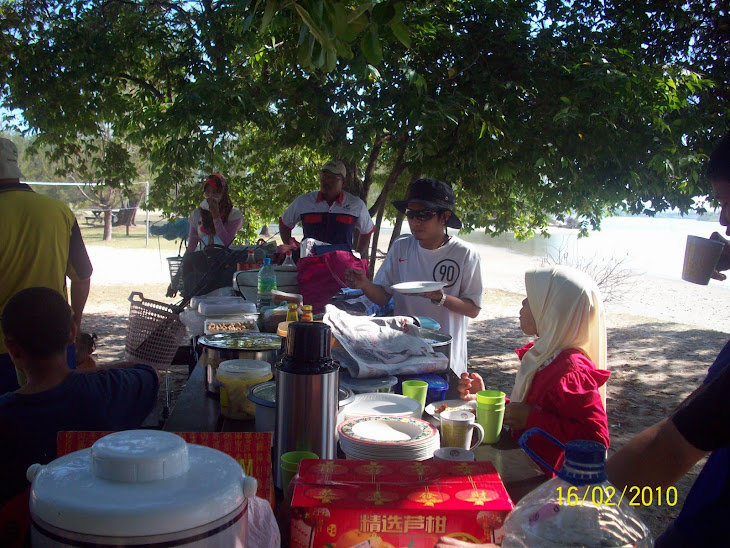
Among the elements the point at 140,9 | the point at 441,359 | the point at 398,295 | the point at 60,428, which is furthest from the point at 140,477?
the point at 140,9

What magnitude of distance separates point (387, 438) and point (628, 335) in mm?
11468

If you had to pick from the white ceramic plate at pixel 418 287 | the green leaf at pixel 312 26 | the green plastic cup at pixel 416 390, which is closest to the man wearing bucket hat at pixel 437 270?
the white ceramic plate at pixel 418 287

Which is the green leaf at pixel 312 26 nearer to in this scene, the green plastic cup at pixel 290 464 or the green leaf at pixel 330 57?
the green leaf at pixel 330 57

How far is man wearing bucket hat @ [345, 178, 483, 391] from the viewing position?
12.8ft

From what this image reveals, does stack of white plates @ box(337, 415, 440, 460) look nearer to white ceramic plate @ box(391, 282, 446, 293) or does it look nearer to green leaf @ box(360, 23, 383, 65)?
green leaf @ box(360, 23, 383, 65)

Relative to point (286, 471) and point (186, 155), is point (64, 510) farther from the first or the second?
point (186, 155)

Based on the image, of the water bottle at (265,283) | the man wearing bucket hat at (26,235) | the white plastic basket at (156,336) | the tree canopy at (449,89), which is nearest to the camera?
the man wearing bucket hat at (26,235)

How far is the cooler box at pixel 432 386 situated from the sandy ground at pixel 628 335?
2.20 meters

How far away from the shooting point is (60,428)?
2018 mm

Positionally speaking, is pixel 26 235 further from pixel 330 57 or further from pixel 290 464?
pixel 290 464

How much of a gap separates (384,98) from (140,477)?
5.70 meters

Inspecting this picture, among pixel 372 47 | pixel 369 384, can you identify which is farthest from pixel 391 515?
pixel 372 47

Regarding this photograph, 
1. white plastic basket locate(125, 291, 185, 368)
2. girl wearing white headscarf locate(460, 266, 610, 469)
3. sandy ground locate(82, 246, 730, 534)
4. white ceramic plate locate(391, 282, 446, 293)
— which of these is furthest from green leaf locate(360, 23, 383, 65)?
sandy ground locate(82, 246, 730, 534)

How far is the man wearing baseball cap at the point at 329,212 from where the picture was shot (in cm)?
619
